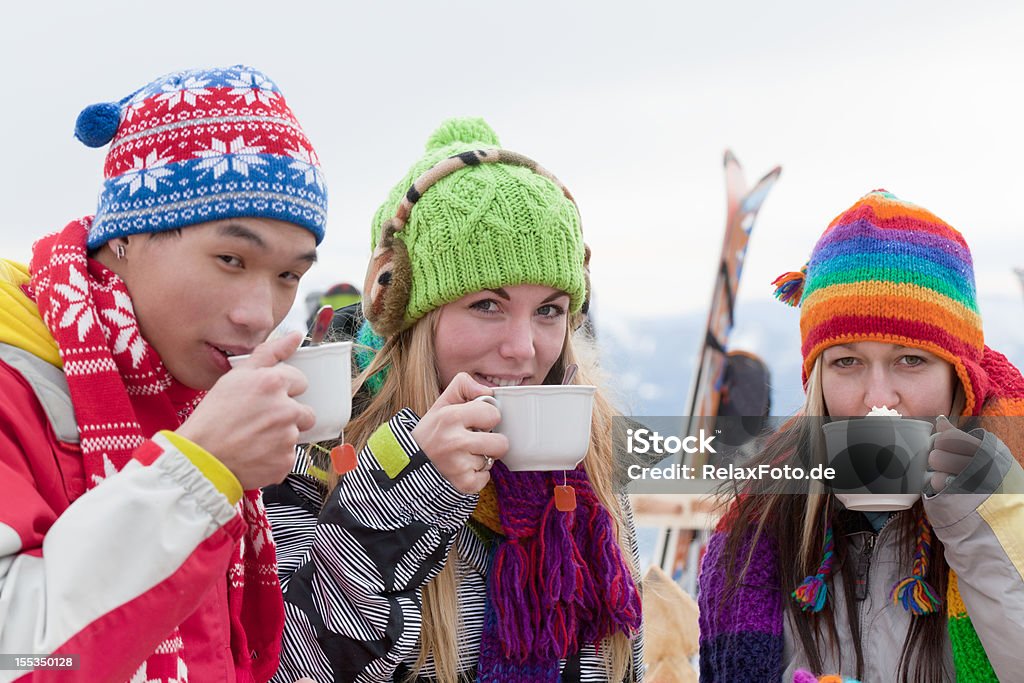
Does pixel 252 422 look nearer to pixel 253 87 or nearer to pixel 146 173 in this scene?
pixel 146 173

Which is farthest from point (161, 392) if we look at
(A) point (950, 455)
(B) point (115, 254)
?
(A) point (950, 455)

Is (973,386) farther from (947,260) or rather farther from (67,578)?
(67,578)

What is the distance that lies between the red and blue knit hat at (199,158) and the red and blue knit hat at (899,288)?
1327 mm

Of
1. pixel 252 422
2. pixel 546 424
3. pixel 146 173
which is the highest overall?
pixel 146 173

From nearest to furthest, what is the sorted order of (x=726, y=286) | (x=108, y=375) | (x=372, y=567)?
(x=108, y=375) → (x=372, y=567) → (x=726, y=286)

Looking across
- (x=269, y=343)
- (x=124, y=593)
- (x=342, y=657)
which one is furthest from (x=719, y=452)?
(x=124, y=593)

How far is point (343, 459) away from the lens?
6.04 feet

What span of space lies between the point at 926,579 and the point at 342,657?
1.30 metres

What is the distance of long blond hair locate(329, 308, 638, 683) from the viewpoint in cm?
198

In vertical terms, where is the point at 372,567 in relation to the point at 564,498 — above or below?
below

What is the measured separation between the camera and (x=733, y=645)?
2.29m

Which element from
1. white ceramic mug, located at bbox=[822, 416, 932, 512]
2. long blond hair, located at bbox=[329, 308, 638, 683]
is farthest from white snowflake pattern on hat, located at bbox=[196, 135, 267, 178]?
white ceramic mug, located at bbox=[822, 416, 932, 512]

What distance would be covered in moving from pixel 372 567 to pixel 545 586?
40 cm

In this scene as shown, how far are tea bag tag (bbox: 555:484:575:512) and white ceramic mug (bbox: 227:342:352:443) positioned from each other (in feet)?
2.33
